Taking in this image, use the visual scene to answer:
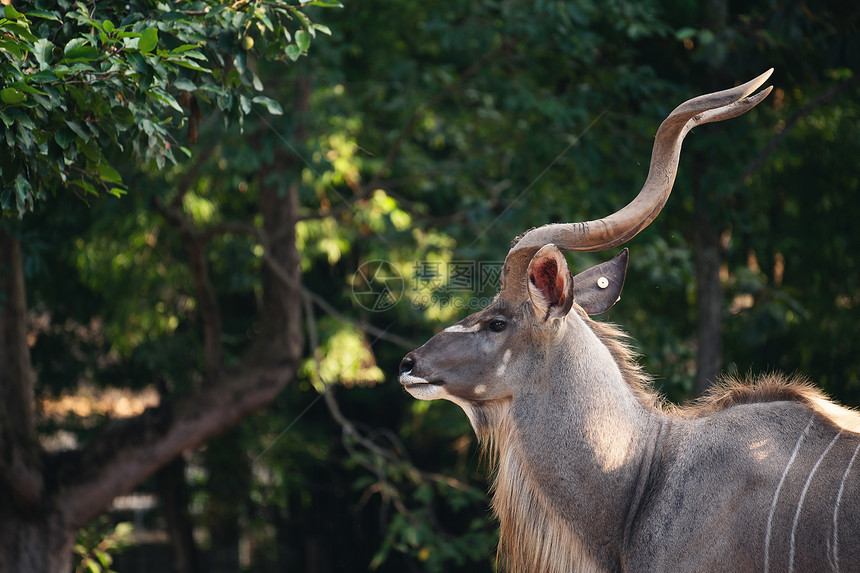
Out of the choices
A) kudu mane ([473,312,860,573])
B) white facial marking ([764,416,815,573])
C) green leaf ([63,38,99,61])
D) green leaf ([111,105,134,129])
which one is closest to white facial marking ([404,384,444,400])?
kudu mane ([473,312,860,573])

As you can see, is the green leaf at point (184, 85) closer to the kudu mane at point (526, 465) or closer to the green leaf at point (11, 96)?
the green leaf at point (11, 96)

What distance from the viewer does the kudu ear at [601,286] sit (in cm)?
378

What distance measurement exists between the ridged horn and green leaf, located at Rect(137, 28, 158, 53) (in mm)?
1566

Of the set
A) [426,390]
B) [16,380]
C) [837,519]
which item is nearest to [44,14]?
[426,390]

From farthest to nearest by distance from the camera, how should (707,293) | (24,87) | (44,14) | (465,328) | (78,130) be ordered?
1. (707,293)
2. (465,328)
3. (78,130)
4. (44,14)
5. (24,87)

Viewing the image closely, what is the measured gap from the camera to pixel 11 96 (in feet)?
9.52

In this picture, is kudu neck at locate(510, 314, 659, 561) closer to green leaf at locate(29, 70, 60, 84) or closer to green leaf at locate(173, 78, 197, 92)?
green leaf at locate(173, 78, 197, 92)

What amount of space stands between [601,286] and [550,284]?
56cm

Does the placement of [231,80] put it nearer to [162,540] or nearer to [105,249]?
[105,249]

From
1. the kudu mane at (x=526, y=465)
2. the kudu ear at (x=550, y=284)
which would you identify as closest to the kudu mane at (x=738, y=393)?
the kudu mane at (x=526, y=465)

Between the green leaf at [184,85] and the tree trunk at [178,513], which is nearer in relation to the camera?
the green leaf at [184,85]

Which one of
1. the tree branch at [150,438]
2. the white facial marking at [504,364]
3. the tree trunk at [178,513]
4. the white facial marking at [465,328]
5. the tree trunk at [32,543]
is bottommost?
the tree trunk at [178,513]

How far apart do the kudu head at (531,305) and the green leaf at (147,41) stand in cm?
153

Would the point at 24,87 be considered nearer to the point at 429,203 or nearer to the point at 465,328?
the point at 465,328
